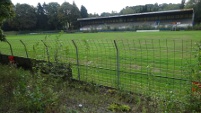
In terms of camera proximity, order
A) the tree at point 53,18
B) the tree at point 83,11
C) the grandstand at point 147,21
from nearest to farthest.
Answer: the grandstand at point 147,21 → the tree at point 53,18 → the tree at point 83,11

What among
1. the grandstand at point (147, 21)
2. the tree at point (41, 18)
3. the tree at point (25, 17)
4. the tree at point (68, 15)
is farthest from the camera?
the tree at point (41, 18)

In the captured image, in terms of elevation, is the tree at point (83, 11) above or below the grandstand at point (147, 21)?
above

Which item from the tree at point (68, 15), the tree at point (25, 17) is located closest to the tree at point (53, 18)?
the tree at point (68, 15)

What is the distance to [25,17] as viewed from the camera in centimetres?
6331

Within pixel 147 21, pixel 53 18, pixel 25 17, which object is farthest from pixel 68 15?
pixel 147 21

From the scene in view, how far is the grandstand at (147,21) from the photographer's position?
50.5 meters

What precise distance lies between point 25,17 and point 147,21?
41.6 meters

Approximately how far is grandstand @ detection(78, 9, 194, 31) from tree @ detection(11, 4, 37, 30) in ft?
55.6

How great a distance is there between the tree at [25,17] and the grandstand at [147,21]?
16.9 m

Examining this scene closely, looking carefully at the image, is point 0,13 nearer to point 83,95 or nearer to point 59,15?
point 83,95

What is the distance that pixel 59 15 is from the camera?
65.6m

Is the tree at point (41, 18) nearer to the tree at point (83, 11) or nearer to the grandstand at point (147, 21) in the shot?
the grandstand at point (147, 21)

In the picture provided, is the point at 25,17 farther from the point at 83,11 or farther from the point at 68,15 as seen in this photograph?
the point at 83,11

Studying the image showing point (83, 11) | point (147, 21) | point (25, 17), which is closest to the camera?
point (147, 21)
